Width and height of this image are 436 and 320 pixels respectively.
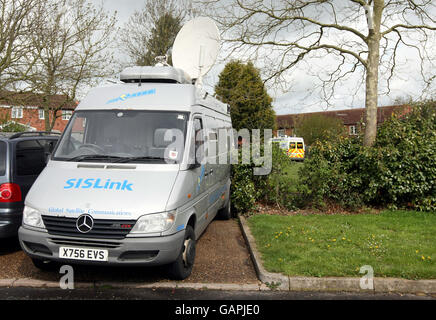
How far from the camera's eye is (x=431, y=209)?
8.38 metres

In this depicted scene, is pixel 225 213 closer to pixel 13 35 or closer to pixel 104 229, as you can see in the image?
pixel 104 229

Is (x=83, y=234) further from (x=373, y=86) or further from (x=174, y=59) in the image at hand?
(x=373, y=86)

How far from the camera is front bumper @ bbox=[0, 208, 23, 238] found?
5.22 meters

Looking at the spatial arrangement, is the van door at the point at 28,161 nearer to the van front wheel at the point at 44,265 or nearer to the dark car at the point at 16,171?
the dark car at the point at 16,171

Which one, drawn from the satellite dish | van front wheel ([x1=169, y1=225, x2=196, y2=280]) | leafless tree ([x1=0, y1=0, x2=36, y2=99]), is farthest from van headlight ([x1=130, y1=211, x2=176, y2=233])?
leafless tree ([x1=0, y1=0, x2=36, y2=99])

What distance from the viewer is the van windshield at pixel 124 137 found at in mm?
4930

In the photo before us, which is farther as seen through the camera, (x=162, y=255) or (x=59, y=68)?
(x=59, y=68)

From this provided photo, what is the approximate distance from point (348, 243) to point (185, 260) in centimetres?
297

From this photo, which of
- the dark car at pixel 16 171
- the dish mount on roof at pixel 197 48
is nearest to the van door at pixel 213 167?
the dish mount on roof at pixel 197 48

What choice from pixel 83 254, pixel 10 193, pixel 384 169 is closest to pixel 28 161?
pixel 10 193

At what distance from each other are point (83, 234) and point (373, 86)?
28.3 ft

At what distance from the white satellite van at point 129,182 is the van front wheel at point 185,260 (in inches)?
0.6
